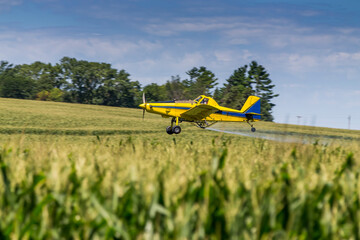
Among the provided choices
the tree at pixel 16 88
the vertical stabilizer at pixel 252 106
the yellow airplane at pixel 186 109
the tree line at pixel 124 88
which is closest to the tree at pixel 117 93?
the tree line at pixel 124 88

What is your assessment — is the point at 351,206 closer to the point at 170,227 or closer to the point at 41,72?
the point at 170,227

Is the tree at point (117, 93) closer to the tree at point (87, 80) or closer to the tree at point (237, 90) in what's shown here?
the tree at point (87, 80)

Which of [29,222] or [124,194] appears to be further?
[124,194]

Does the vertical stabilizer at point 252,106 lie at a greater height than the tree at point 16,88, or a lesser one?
lesser

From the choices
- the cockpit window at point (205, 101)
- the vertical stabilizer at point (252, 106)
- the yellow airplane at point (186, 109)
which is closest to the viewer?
the yellow airplane at point (186, 109)

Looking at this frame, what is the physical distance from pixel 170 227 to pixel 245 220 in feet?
1.71

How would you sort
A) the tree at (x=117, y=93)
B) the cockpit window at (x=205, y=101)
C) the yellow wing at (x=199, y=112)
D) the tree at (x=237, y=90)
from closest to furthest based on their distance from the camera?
1. the yellow wing at (x=199, y=112)
2. the cockpit window at (x=205, y=101)
3. the tree at (x=237, y=90)
4. the tree at (x=117, y=93)

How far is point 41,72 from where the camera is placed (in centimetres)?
16725

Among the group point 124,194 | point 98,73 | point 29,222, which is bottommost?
point 29,222

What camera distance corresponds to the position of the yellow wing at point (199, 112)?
82.0 feet

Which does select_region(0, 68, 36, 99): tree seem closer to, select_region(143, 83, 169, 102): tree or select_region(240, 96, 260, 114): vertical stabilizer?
select_region(143, 83, 169, 102): tree

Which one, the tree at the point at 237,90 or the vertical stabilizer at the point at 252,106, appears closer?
the vertical stabilizer at the point at 252,106

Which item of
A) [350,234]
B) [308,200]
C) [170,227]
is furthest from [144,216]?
[350,234]

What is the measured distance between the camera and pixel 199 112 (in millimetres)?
25594
